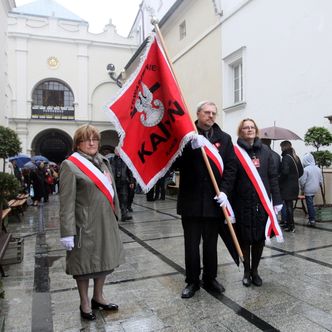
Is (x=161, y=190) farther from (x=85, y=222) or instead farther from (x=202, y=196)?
(x=85, y=222)

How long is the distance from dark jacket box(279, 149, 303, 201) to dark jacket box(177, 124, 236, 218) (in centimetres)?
391

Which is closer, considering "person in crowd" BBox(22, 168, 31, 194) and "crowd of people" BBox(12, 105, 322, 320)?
"crowd of people" BBox(12, 105, 322, 320)

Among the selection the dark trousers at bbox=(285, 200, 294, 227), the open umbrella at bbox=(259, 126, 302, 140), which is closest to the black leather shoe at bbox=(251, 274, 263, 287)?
the dark trousers at bbox=(285, 200, 294, 227)

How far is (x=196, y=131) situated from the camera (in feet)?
12.8

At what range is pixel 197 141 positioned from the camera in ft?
12.4

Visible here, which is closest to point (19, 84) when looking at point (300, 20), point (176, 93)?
point (300, 20)

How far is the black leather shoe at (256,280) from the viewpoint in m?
4.34

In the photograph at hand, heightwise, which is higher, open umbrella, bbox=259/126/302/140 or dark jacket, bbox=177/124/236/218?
open umbrella, bbox=259/126/302/140

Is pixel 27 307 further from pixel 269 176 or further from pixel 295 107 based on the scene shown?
pixel 295 107

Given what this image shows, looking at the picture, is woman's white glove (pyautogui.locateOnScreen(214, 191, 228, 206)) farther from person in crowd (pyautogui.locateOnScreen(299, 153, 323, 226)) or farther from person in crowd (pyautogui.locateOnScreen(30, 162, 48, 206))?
person in crowd (pyautogui.locateOnScreen(30, 162, 48, 206))

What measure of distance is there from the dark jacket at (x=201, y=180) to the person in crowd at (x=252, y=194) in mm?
230

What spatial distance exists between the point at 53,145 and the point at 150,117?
27.2 metres

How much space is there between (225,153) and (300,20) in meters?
7.60

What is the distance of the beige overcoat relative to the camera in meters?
3.29
